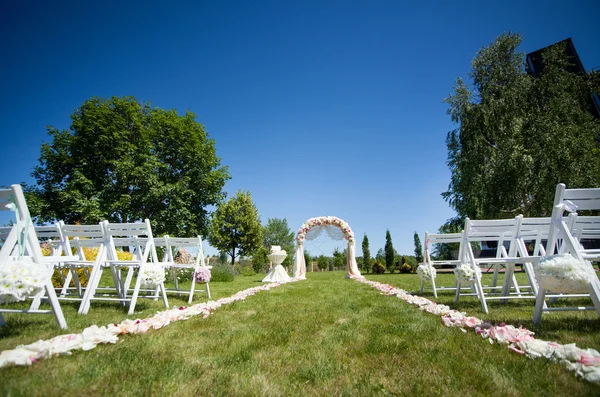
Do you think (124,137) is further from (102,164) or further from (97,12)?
(97,12)

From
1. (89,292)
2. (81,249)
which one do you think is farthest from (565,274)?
(81,249)

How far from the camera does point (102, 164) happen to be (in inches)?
702

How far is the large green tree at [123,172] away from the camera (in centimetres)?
1677

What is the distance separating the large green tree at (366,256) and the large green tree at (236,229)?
10229 millimetres

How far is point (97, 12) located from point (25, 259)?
1248 centimetres

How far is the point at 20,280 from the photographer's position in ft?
8.00

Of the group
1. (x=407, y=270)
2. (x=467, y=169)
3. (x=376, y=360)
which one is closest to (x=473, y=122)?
(x=467, y=169)

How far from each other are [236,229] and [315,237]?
1281 cm

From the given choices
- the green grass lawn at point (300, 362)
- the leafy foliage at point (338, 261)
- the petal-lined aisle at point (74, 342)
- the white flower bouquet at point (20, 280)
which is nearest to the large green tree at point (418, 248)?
the leafy foliage at point (338, 261)

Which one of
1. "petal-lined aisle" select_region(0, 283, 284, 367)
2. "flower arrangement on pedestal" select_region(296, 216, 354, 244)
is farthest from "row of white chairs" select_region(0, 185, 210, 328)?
"flower arrangement on pedestal" select_region(296, 216, 354, 244)

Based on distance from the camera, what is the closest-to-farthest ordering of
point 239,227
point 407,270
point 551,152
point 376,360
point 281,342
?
point 376,360, point 281,342, point 551,152, point 407,270, point 239,227

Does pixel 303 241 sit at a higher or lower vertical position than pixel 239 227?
lower

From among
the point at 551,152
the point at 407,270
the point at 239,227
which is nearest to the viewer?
the point at 551,152

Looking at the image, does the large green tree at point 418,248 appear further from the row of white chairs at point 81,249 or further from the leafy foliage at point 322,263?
the row of white chairs at point 81,249
